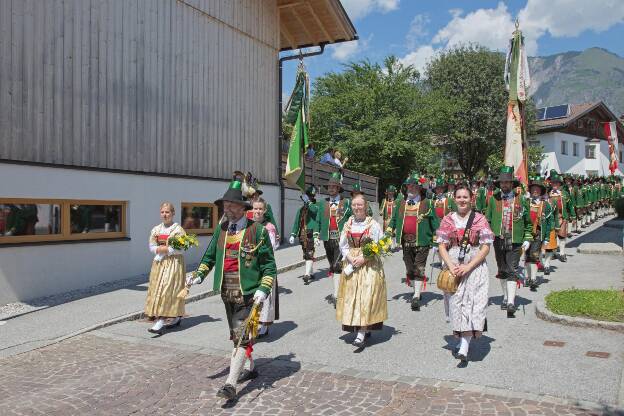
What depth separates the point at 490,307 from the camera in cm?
895

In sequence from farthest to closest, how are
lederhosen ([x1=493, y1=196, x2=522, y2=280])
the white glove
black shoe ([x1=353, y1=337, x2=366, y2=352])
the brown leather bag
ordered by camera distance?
lederhosen ([x1=493, y1=196, x2=522, y2=280]) < black shoe ([x1=353, y1=337, x2=366, y2=352]) < the brown leather bag < the white glove

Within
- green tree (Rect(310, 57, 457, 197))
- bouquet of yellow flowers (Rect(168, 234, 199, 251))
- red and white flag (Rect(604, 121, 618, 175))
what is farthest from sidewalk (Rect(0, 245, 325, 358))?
red and white flag (Rect(604, 121, 618, 175))

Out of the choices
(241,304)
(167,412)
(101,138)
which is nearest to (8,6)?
(101,138)

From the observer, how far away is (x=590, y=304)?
812 cm

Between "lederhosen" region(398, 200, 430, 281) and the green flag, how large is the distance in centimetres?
637

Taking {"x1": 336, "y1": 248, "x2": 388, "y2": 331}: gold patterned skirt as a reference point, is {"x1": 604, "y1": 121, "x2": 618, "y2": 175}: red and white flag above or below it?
above

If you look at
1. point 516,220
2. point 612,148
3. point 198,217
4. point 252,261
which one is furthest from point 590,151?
point 252,261

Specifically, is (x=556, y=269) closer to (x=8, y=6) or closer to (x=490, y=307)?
(x=490, y=307)

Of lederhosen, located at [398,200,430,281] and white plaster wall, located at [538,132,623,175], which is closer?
lederhosen, located at [398,200,430,281]

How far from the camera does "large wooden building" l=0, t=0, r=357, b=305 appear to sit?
Result: 985cm

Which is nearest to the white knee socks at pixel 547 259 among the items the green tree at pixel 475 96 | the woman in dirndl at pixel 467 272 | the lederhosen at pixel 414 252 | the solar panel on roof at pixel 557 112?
the lederhosen at pixel 414 252

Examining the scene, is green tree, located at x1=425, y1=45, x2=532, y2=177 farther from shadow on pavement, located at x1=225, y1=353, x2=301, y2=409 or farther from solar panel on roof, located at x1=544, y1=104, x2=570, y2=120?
shadow on pavement, located at x1=225, y1=353, x2=301, y2=409

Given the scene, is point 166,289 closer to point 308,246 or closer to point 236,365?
point 236,365

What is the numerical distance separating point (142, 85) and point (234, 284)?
27.2ft
